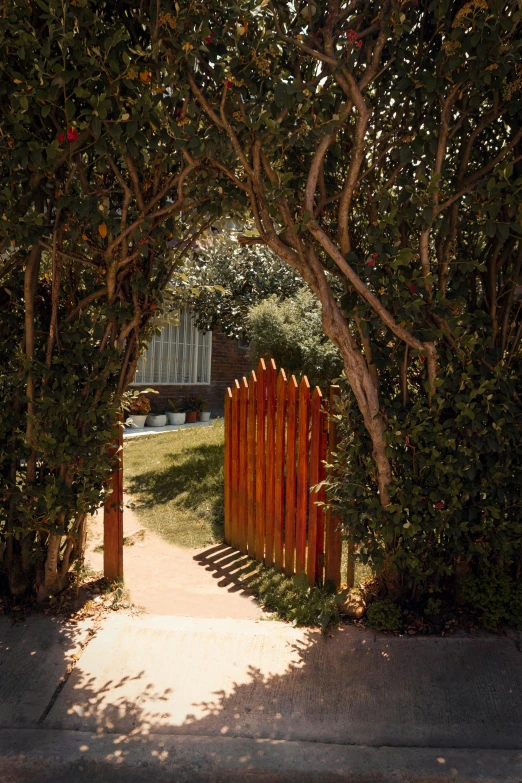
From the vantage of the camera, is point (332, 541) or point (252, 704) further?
point (332, 541)

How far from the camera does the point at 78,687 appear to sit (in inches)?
125

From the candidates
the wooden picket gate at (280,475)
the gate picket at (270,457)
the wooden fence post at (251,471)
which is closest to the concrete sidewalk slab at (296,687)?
the wooden picket gate at (280,475)

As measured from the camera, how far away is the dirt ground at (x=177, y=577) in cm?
440

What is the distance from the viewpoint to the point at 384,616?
3.56 meters

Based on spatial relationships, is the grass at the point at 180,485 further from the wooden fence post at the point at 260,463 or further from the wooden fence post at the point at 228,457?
the wooden fence post at the point at 260,463

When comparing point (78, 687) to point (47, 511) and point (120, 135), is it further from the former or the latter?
point (120, 135)

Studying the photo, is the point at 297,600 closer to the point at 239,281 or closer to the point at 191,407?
the point at 239,281

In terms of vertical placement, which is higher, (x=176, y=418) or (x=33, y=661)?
(x=176, y=418)

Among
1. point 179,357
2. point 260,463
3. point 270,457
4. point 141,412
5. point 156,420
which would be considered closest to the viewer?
point 270,457

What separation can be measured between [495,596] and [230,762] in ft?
5.52

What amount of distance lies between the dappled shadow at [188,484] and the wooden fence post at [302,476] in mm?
1663

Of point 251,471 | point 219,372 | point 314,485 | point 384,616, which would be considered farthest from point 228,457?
point 219,372

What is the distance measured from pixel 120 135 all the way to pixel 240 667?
2.80 meters

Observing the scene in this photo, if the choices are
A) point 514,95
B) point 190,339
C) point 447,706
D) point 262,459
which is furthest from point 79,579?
point 190,339
